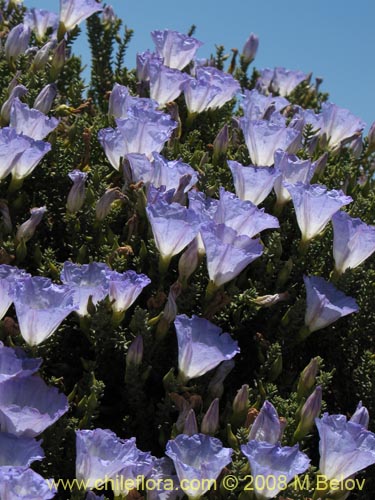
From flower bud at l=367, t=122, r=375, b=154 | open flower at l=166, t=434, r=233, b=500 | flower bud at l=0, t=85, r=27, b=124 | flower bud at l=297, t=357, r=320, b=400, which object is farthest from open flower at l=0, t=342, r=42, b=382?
flower bud at l=367, t=122, r=375, b=154

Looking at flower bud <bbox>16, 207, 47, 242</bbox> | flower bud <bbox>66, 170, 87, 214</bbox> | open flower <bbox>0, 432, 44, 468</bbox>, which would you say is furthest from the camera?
flower bud <bbox>66, 170, 87, 214</bbox>

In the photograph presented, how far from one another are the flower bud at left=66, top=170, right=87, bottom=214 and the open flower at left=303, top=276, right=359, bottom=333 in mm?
877

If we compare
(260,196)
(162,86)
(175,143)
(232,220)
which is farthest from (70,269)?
(162,86)

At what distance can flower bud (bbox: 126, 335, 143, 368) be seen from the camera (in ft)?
7.38

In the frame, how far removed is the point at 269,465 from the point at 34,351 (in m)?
0.76

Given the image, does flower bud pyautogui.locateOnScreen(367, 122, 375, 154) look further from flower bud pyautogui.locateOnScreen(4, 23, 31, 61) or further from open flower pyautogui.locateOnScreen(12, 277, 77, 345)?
open flower pyautogui.locateOnScreen(12, 277, 77, 345)

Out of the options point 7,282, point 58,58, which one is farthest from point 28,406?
point 58,58

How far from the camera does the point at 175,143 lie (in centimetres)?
324

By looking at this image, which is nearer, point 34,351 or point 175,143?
point 34,351

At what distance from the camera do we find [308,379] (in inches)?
93.4

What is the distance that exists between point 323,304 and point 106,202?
0.87 m

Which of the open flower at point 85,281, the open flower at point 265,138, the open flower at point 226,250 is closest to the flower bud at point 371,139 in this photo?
the open flower at point 265,138

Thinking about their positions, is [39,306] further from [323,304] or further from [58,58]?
[58,58]

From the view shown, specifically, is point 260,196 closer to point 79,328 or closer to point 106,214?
point 106,214
